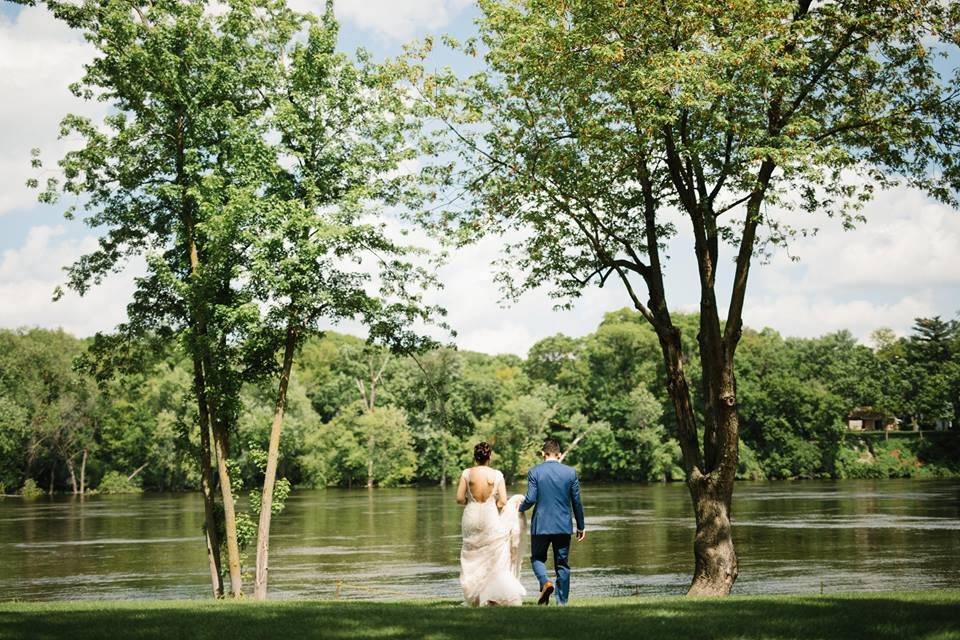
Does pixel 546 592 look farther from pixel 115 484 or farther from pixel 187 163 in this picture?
pixel 115 484

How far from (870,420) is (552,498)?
4972 inches

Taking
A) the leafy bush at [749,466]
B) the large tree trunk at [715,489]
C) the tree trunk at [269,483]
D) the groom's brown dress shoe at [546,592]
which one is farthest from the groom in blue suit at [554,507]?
the leafy bush at [749,466]

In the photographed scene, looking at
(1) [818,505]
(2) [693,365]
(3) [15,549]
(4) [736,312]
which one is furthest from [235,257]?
(2) [693,365]

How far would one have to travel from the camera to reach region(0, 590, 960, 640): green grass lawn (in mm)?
8445

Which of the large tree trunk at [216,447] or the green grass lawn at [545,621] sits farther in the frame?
the large tree trunk at [216,447]

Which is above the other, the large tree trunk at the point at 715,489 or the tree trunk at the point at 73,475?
the large tree trunk at the point at 715,489

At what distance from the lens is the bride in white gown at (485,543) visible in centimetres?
1197

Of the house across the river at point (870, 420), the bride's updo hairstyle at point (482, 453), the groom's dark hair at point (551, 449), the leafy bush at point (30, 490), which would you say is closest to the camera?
the bride's updo hairstyle at point (482, 453)

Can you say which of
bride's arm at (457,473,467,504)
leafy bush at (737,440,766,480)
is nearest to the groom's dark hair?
bride's arm at (457,473,467,504)

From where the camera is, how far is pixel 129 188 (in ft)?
83.8

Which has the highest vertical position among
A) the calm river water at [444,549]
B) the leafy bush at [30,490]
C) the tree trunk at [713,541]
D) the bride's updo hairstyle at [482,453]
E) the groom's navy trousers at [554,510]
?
the bride's updo hairstyle at [482,453]

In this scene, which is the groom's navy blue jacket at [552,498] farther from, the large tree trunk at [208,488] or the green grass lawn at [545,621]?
the large tree trunk at [208,488]

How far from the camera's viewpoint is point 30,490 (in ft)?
309

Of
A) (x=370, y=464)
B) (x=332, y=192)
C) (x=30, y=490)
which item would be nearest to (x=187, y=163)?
(x=332, y=192)
